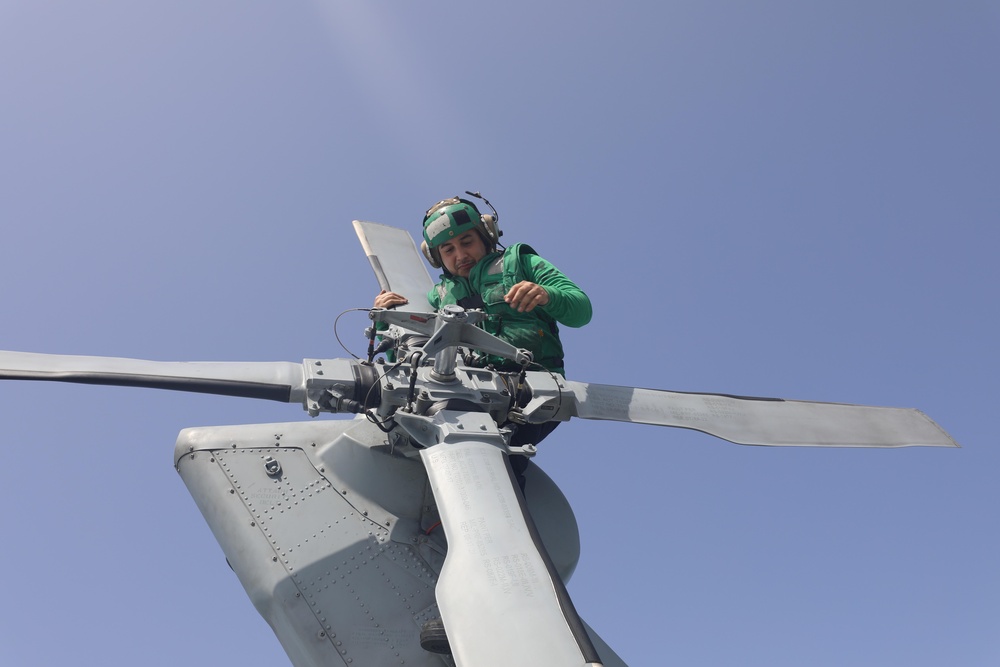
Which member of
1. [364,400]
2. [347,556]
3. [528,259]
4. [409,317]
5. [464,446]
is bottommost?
[347,556]

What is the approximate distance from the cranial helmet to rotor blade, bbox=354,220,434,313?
2.67 ft

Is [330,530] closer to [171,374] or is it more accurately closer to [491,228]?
[171,374]

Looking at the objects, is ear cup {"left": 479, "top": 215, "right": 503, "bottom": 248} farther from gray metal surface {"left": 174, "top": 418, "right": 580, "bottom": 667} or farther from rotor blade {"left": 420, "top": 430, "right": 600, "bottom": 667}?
rotor blade {"left": 420, "top": 430, "right": 600, "bottom": 667}

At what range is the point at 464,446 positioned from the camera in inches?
212

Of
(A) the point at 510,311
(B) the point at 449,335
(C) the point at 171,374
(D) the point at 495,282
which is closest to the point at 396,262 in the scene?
(D) the point at 495,282

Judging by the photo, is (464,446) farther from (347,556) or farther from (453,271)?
(453,271)

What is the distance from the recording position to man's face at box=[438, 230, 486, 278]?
805cm

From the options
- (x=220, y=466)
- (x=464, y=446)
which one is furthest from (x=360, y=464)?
A: (x=464, y=446)

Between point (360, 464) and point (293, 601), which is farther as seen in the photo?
point (360, 464)

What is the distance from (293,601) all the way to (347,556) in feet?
1.71

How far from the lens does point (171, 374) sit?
213 inches

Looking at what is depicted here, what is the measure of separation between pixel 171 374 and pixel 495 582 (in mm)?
2667

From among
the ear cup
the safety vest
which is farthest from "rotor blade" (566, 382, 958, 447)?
the ear cup

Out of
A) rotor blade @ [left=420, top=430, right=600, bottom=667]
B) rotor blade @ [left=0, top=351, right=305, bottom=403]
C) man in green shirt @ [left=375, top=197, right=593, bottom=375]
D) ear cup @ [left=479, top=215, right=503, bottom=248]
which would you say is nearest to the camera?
rotor blade @ [left=420, top=430, right=600, bottom=667]
